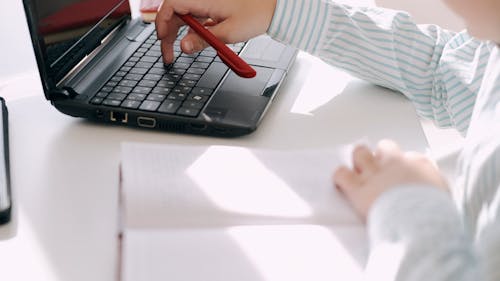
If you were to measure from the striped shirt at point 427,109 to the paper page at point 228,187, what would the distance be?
0.06 meters

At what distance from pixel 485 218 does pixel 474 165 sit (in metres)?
0.07

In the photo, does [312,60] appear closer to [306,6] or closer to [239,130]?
Result: [306,6]

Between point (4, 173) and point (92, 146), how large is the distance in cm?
10

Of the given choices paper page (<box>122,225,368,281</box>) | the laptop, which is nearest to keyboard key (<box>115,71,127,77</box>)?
the laptop

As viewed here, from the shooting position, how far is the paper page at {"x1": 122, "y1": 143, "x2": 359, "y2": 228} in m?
0.51

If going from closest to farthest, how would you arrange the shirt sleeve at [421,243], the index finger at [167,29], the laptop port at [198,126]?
the shirt sleeve at [421,243] → the laptop port at [198,126] → the index finger at [167,29]

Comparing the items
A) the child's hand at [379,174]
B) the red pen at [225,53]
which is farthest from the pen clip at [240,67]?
the child's hand at [379,174]

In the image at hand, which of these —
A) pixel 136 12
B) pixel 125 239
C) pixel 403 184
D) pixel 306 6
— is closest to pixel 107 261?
pixel 125 239

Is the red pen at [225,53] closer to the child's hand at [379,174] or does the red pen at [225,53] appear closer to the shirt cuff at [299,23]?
the shirt cuff at [299,23]

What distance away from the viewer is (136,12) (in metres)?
1.00

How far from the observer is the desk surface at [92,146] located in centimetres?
51

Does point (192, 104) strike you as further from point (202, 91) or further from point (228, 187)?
point (228, 187)

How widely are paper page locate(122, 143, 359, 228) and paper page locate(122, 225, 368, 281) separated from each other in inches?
0.5

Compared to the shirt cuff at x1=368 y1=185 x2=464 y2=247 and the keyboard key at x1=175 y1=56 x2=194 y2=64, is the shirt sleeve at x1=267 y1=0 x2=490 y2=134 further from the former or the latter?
the shirt cuff at x1=368 y1=185 x2=464 y2=247
